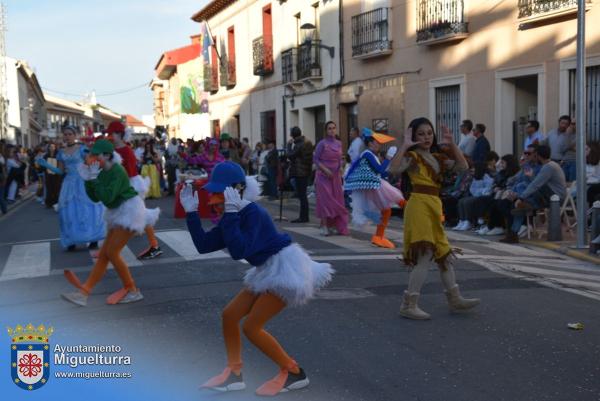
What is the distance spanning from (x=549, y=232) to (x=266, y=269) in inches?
310

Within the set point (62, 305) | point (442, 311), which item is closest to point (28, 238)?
point (62, 305)

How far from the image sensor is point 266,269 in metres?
4.47

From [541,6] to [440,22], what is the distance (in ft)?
11.5

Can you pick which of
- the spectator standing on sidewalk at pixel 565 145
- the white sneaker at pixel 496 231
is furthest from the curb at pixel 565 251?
the spectator standing on sidewalk at pixel 565 145

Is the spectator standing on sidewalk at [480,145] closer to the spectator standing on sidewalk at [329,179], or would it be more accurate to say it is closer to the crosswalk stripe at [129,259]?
the spectator standing on sidewalk at [329,179]

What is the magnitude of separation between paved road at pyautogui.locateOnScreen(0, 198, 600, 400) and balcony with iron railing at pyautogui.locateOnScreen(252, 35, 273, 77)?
20391 mm

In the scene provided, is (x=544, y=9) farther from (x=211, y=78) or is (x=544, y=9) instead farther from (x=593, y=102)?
(x=211, y=78)

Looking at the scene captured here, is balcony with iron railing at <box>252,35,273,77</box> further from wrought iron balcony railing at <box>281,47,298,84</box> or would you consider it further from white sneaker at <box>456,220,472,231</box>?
white sneaker at <box>456,220,472,231</box>

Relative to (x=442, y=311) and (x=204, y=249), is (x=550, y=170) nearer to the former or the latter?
(x=442, y=311)

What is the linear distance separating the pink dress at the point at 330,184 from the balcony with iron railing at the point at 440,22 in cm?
663

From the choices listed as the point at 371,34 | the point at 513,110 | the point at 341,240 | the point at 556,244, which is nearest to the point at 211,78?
the point at 371,34

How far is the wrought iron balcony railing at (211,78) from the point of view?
123 feet

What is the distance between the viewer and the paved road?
15.6 ft

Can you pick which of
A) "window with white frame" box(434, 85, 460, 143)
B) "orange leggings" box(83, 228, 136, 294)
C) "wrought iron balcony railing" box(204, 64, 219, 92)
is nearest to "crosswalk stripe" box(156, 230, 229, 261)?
"orange leggings" box(83, 228, 136, 294)
